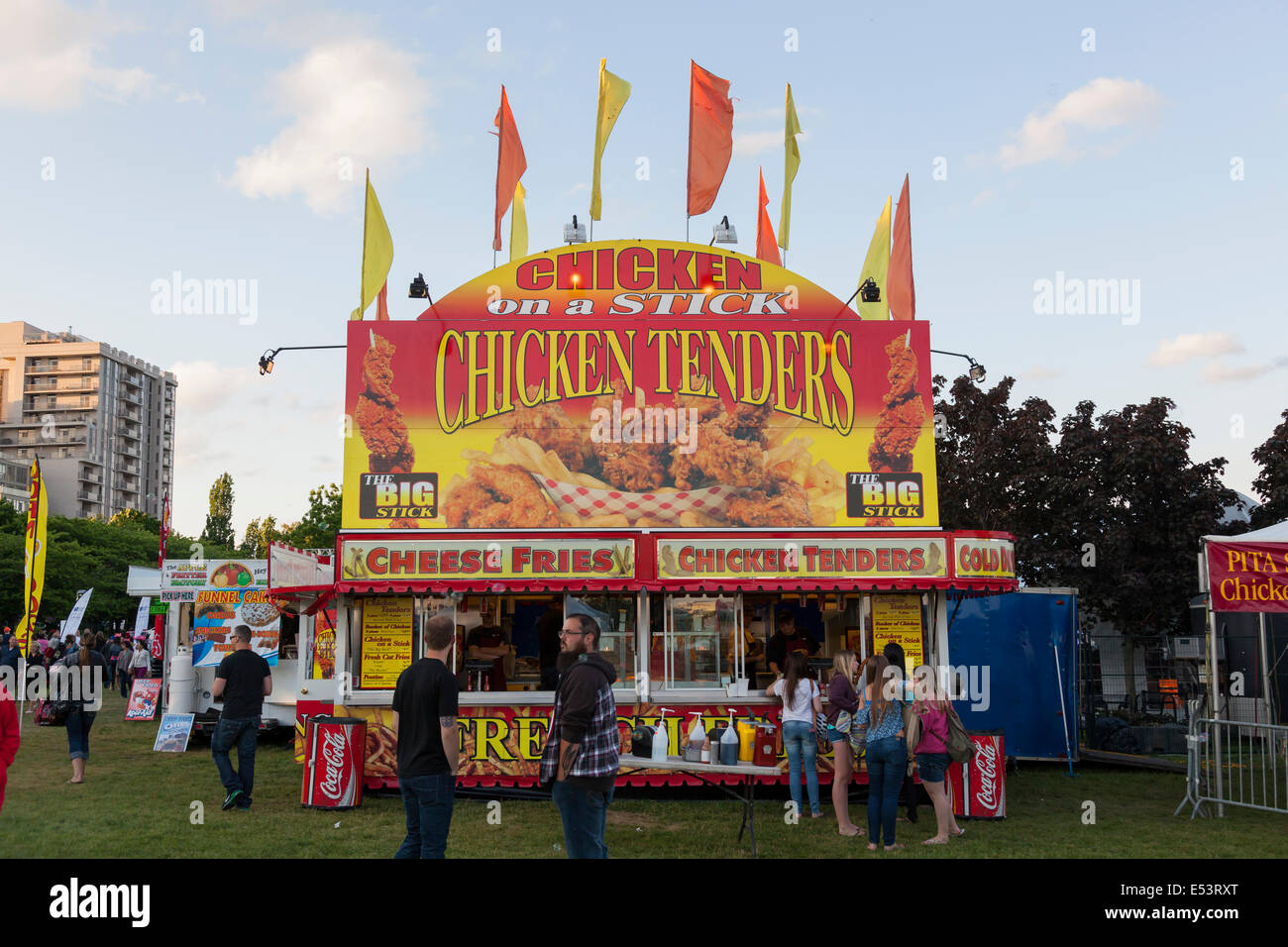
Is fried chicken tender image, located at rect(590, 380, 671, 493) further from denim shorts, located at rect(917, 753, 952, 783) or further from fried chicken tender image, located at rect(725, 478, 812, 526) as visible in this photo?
denim shorts, located at rect(917, 753, 952, 783)

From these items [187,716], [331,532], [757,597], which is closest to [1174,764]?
[757,597]

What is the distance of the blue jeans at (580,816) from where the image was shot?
20.2 ft

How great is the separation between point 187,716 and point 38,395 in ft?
340

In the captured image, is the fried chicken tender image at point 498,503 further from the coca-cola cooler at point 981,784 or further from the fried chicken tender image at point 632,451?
the coca-cola cooler at point 981,784

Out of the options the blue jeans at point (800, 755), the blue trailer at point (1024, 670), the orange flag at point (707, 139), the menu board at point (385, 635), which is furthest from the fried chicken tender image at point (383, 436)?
the blue trailer at point (1024, 670)

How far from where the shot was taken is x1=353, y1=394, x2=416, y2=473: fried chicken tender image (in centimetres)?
1311

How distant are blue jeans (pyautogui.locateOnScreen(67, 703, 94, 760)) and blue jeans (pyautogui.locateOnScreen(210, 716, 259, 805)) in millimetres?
2718

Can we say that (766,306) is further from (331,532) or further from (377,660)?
(331,532)

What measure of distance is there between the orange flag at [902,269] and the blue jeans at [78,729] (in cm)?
1238

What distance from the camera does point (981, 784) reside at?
35.9 ft

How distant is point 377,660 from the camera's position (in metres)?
12.4

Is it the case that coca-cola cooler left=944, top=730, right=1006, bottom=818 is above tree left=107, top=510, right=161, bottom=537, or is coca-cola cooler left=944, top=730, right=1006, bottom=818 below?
below

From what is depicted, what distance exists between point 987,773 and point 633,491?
5.34 metres

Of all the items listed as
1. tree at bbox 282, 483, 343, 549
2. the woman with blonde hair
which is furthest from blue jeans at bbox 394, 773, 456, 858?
tree at bbox 282, 483, 343, 549
